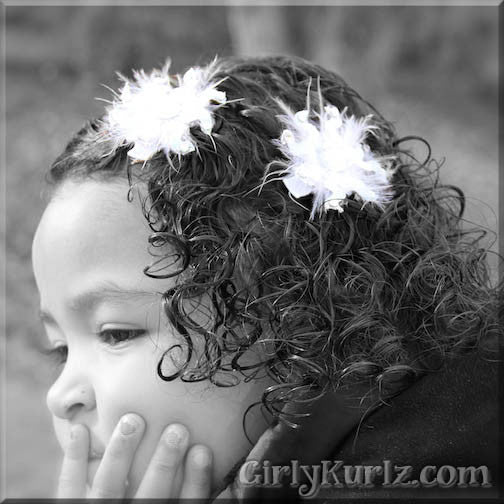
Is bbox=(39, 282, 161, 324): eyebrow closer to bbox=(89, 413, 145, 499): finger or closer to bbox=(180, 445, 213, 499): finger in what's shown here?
bbox=(89, 413, 145, 499): finger

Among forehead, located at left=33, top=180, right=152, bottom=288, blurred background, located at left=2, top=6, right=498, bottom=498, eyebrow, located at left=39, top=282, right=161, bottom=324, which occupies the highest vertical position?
blurred background, located at left=2, top=6, right=498, bottom=498

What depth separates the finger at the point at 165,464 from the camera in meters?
1.39

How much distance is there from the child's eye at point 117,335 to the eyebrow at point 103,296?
60 millimetres

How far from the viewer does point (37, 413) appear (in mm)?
3697

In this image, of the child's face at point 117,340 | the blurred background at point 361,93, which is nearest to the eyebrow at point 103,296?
the child's face at point 117,340

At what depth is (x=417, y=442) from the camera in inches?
52.2

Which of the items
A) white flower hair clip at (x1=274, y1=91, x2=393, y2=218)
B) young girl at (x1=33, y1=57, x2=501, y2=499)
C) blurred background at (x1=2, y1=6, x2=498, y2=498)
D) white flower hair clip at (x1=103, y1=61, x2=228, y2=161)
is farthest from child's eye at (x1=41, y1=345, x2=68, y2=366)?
blurred background at (x1=2, y1=6, x2=498, y2=498)

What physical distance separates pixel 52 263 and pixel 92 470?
1.58 feet

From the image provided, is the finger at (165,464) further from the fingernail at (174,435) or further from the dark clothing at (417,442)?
the dark clothing at (417,442)

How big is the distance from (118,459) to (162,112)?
0.76m

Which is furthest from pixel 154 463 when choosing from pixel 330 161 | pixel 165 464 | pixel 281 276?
pixel 330 161

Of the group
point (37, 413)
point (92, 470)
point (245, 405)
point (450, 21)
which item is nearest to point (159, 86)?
point (245, 405)

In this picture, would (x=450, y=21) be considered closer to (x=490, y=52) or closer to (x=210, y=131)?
(x=490, y=52)

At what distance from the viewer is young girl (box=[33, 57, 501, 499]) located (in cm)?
135
